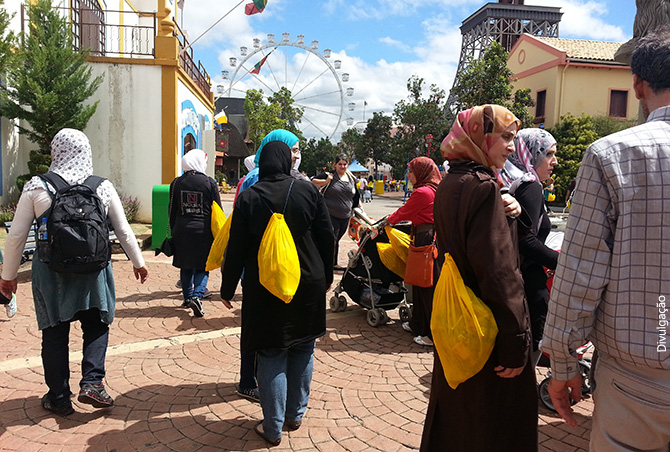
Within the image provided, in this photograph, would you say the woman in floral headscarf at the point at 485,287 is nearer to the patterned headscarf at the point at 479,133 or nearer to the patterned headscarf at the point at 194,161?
the patterned headscarf at the point at 479,133

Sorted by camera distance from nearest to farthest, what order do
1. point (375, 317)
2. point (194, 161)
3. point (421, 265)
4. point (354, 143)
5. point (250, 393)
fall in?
point (250, 393) → point (421, 265) → point (375, 317) → point (194, 161) → point (354, 143)

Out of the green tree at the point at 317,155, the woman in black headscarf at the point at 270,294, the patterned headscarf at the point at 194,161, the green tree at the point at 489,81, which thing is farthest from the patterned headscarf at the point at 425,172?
the green tree at the point at 317,155

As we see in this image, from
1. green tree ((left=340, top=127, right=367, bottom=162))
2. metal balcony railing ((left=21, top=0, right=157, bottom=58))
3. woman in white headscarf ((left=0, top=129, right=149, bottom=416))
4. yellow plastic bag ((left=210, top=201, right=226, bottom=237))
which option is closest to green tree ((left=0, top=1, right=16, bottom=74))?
metal balcony railing ((left=21, top=0, right=157, bottom=58))

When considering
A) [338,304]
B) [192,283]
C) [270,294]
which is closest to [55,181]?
[270,294]

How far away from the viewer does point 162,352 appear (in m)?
4.81

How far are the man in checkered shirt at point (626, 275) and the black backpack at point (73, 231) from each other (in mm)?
2851

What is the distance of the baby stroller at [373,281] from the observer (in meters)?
5.71

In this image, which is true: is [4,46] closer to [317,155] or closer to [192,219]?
[192,219]

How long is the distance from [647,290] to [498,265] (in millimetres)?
595

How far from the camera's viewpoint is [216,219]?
576cm

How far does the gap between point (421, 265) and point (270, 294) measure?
1.97 m

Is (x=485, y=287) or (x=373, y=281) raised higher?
(x=485, y=287)

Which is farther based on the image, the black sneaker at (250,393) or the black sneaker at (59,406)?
the black sneaker at (250,393)

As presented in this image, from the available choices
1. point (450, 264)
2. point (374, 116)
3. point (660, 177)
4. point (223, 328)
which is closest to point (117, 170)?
point (223, 328)
